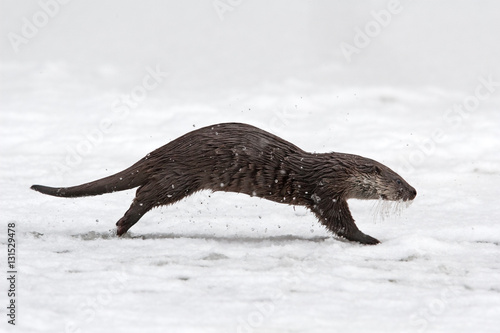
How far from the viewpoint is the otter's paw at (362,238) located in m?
4.49

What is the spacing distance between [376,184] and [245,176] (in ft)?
2.50

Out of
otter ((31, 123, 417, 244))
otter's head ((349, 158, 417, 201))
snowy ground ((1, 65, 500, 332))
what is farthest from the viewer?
otter's head ((349, 158, 417, 201))

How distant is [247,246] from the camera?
4.37 m

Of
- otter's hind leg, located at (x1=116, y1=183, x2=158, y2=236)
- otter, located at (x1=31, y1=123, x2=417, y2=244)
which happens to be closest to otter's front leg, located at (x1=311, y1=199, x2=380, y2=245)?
otter, located at (x1=31, y1=123, x2=417, y2=244)

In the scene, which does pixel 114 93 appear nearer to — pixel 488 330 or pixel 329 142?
pixel 329 142

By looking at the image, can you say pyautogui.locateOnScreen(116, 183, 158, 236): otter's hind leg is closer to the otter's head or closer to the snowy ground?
the snowy ground

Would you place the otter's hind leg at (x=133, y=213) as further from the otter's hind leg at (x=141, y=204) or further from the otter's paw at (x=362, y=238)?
the otter's paw at (x=362, y=238)

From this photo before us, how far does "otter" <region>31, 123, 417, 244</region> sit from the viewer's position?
175 inches

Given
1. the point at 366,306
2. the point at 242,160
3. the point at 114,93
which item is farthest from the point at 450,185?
the point at 114,93

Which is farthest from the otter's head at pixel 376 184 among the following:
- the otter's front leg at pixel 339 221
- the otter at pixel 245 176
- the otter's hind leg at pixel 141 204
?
the otter's hind leg at pixel 141 204

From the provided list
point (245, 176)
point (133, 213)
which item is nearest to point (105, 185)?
point (133, 213)

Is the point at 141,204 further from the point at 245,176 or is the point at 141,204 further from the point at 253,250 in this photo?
the point at 253,250

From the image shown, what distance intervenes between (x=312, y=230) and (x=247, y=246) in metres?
0.70

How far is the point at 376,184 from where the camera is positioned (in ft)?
15.1
